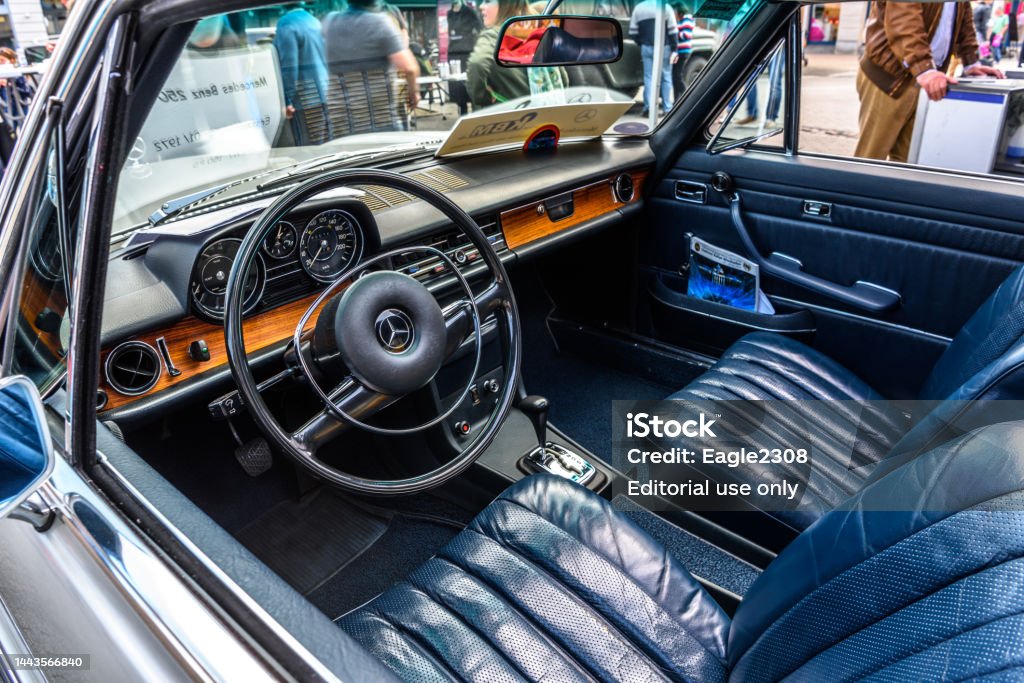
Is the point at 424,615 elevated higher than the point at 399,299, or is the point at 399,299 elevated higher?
the point at 399,299

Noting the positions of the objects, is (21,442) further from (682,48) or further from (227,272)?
(682,48)

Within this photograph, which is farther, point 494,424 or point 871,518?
point 494,424

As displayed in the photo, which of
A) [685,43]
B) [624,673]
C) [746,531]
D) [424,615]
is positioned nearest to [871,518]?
[624,673]

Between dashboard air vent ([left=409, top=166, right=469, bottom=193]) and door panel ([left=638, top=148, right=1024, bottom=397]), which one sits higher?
dashboard air vent ([left=409, top=166, right=469, bottom=193])

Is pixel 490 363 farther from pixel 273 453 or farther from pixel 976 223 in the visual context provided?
pixel 976 223

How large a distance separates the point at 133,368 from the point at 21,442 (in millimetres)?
575

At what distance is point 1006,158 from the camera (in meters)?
2.97

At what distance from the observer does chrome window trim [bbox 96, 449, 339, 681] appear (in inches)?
24.4

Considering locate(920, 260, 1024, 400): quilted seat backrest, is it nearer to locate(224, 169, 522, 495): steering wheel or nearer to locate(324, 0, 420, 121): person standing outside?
locate(224, 169, 522, 495): steering wheel

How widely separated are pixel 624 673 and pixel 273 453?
123cm

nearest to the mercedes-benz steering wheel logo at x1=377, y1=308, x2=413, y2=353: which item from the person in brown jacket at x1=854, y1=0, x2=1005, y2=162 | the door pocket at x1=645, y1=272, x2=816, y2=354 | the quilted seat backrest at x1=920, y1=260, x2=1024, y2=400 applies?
the quilted seat backrest at x1=920, y1=260, x2=1024, y2=400

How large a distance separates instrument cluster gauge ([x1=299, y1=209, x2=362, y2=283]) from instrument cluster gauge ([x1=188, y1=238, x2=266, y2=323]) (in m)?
0.11

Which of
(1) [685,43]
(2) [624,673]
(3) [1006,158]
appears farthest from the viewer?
(1) [685,43]

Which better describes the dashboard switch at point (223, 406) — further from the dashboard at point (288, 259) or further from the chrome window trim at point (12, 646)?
the chrome window trim at point (12, 646)
